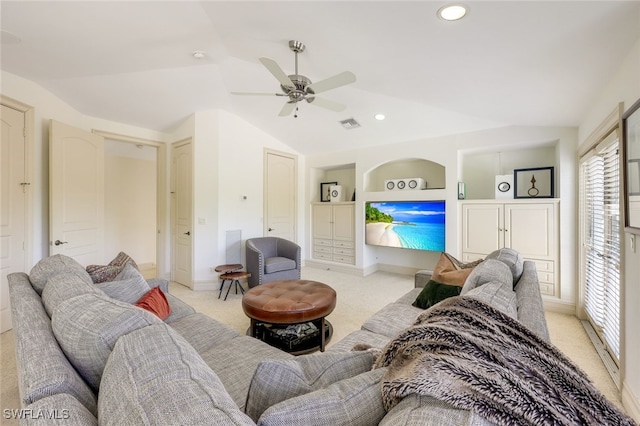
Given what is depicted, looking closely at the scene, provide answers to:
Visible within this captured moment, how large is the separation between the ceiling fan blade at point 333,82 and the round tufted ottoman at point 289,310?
1836mm

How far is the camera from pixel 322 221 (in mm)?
5500

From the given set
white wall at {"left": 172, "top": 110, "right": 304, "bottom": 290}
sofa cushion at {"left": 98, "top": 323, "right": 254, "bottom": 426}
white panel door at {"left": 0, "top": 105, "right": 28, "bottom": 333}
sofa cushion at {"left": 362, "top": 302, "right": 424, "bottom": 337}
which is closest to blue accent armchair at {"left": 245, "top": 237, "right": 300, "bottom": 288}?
white wall at {"left": 172, "top": 110, "right": 304, "bottom": 290}

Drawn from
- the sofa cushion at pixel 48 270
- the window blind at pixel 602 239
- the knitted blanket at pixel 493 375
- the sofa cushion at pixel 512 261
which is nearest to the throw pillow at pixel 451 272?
the sofa cushion at pixel 512 261

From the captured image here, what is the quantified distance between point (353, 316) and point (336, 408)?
8.55 feet

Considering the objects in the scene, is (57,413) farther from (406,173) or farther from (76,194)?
(406,173)

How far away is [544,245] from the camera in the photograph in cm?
333

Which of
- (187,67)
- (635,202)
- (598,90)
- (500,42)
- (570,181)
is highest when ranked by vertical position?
(187,67)

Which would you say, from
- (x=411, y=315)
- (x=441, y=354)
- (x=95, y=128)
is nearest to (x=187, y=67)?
(x=95, y=128)

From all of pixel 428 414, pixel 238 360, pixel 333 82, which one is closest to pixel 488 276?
pixel 428 414

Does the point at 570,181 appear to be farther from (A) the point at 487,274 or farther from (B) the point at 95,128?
(B) the point at 95,128

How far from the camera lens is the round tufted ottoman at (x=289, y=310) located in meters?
2.15

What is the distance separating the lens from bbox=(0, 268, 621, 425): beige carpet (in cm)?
200

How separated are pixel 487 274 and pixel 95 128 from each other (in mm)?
4981

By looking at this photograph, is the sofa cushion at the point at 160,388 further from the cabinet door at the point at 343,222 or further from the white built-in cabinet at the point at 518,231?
the cabinet door at the point at 343,222
